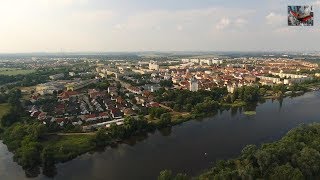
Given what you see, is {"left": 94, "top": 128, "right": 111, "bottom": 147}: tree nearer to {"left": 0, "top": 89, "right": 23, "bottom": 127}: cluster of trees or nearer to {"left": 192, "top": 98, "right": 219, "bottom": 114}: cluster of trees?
{"left": 0, "top": 89, "right": 23, "bottom": 127}: cluster of trees

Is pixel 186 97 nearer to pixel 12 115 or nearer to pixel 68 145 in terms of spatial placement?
pixel 68 145

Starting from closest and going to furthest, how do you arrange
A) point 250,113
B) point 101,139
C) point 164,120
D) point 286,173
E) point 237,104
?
point 286,173 → point 101,139 → point 164,120 → point 250,113 → point 237,104

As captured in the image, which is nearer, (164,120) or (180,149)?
(180,149)

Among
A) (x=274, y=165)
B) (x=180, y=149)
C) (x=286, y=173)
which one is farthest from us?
(x=180, y=149)

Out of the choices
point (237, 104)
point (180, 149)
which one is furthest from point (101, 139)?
point (237, 104)

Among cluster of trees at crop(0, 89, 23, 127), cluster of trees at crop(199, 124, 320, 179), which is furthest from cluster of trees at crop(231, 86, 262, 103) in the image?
cluster of trees at crop(0, 89, 23, 127)

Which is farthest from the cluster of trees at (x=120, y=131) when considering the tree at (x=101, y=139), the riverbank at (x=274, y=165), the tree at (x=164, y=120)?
the riverbank at (x=274, y=165)

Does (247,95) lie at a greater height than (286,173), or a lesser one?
greater
